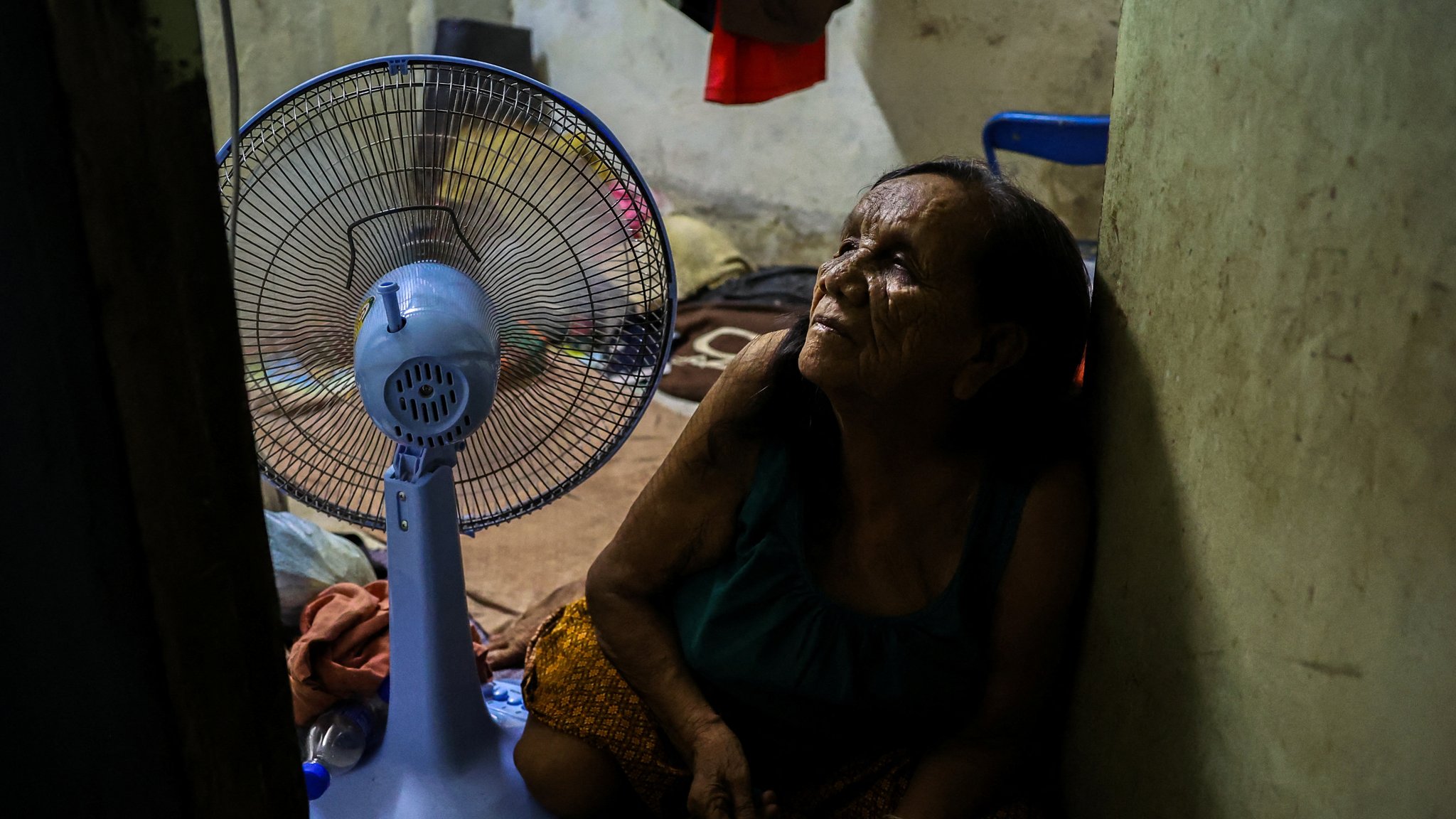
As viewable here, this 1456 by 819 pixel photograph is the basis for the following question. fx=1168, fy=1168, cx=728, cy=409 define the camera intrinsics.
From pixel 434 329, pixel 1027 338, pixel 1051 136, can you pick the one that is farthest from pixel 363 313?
pixel 1051 136

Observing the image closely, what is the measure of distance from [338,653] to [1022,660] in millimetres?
1047

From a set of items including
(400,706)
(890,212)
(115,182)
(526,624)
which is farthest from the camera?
(526,624)

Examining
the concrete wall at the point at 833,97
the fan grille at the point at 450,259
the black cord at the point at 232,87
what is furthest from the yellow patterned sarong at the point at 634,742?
the concrete wall at the point at 833,97

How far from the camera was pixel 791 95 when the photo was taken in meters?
4.46

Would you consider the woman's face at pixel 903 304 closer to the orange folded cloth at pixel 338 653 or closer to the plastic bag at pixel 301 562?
the orange folded cloth at pixel 338 653

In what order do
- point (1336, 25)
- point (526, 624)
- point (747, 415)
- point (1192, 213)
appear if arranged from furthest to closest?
point (526, 624)
point (747, 415)
point (1192, 213)
point (1336, 25)

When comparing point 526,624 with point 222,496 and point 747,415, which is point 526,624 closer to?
point 747,415

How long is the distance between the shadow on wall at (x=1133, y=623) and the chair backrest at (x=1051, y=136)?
1571mm

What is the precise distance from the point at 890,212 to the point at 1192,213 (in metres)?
0.34

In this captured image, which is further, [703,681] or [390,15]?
[390,15]

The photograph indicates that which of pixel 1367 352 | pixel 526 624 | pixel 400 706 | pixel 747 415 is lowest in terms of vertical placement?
pixel 526 624

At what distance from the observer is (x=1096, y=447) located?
1269mm

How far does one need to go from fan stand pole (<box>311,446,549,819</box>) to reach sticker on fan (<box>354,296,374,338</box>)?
0.51ft

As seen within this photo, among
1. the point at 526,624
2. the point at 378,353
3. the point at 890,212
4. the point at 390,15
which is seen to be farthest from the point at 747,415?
the point at 390,15
